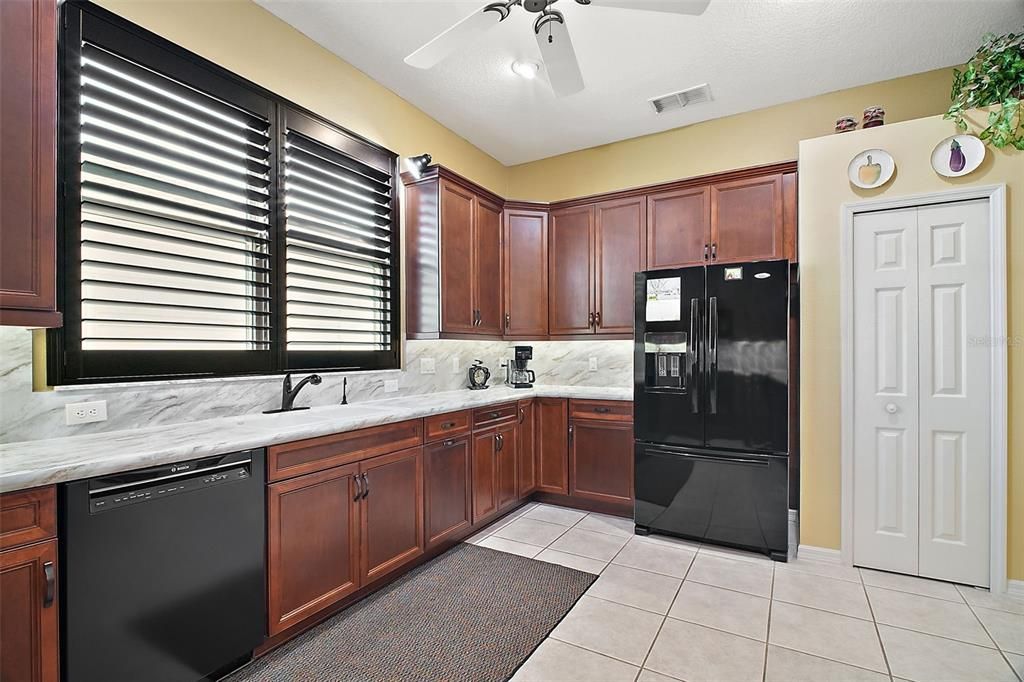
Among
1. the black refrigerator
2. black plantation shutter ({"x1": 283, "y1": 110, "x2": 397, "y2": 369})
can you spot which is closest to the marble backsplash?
black plantation shutter ({"x1": 283, "y1": 110, "x2": 397, "y2": 369})

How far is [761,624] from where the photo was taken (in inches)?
92.7

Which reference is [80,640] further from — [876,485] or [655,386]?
[876,485]

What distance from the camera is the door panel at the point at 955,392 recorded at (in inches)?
107

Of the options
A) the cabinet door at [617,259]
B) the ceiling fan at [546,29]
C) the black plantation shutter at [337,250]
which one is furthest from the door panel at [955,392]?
the black plantation shutter at [337,250]

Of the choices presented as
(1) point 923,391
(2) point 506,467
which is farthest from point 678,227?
(2) point 506,467

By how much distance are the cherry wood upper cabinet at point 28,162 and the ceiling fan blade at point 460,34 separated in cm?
130

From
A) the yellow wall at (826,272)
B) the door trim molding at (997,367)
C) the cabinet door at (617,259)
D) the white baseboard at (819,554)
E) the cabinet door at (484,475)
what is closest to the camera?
the door trim molding at (997,367)

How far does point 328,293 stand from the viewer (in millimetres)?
3082

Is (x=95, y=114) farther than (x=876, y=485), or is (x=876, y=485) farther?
(x=876, y=485)

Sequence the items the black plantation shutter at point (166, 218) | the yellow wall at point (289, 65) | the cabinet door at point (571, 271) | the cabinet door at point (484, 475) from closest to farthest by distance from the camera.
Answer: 1. the black plantation shutter at point (166, 218)
2. the yellow wall at point (289, 65)
3. the cabinet door at point (484, 475)
4. the cabinet door at point (571, 271)

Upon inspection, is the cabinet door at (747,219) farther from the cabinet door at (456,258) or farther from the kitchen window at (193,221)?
the kitchen window at (193,221)

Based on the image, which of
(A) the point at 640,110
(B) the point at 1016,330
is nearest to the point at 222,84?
(A) the point at 640,110

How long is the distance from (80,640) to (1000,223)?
4325 millimetres

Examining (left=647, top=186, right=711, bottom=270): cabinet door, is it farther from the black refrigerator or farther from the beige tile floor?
the beige tile floor
